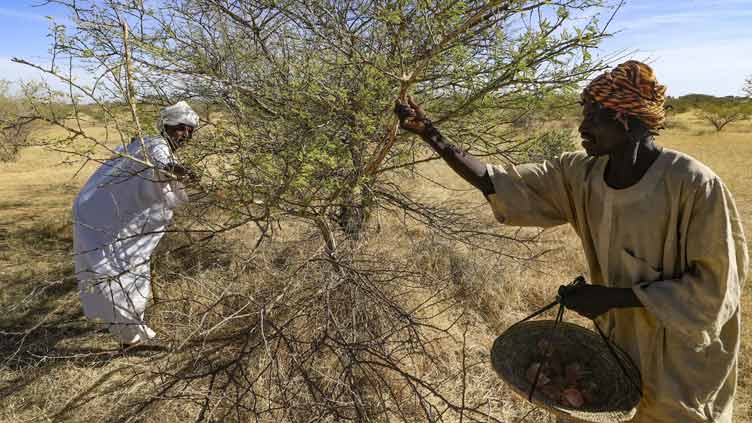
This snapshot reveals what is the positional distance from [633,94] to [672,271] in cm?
53

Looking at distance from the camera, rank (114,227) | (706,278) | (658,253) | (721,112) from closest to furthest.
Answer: (706,278), (658,253), (114,227), (721,112)

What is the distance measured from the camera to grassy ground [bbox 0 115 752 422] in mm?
2893

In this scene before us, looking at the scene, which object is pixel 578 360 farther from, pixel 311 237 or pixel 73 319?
pixel 73 319

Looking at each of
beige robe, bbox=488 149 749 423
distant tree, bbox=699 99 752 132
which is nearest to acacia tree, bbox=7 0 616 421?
beige robe, bbox=488 149 749 423

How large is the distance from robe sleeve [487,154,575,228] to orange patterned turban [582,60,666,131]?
11.7 inches

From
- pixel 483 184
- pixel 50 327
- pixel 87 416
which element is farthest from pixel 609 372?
pixel 50 327

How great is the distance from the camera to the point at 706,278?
1322 millimetres

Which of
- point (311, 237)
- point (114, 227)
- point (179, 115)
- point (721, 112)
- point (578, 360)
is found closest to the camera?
point (578, 360)

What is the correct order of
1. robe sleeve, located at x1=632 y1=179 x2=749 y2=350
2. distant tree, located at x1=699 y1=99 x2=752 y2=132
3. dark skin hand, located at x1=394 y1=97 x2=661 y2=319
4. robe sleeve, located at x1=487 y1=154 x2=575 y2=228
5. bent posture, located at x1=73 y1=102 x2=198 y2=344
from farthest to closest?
distant tree, located at x1=699 y1=99 x2=752 y2=132
bent posture, located at x1=73 y1=102 x2=198 y2=344
robe sleeve, located at x1=487 y1=154 x2=575 y2=228
dark skin hand, located at x1=394 y1=97 x2=661 y2=319
robe sleeve, located at x1=632 y1=179 x2=749 y2=350

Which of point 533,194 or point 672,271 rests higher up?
point 533,194

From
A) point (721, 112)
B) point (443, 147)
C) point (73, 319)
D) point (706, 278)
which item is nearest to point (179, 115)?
point (443, 147)

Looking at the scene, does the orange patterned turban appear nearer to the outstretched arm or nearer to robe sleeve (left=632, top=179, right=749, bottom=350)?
robe sleeve (left=632, top=179, right=749, bottom=350)

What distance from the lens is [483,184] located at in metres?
1.75

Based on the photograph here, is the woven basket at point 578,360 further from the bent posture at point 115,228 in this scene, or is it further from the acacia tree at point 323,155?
the bent posture at point 115,228
